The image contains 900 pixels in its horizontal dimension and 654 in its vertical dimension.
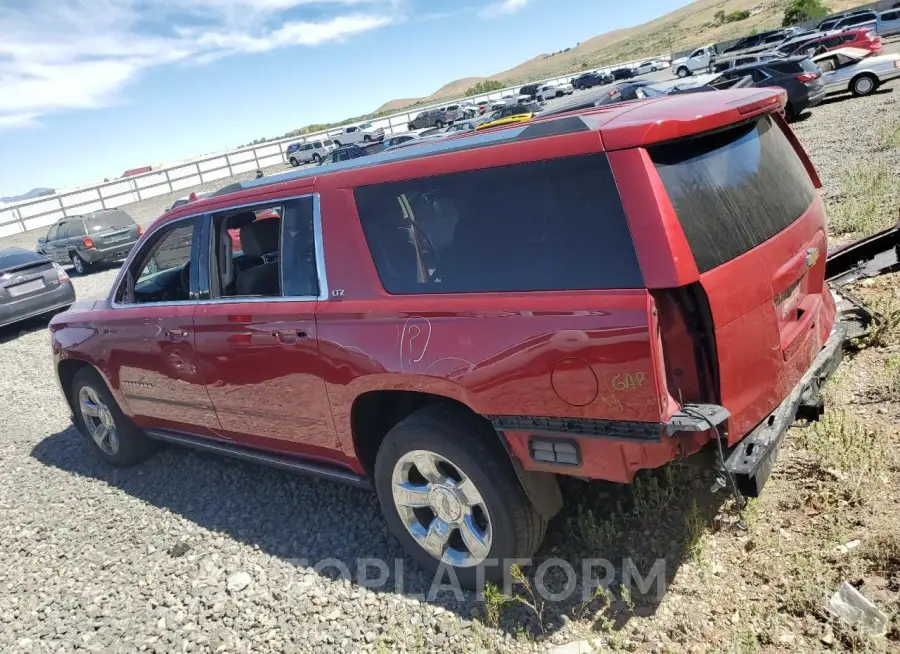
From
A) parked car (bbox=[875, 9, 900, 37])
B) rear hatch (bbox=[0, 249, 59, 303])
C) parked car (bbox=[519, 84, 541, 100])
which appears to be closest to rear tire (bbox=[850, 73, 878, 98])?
parked car (bbox=[875, 9, 900, 37])

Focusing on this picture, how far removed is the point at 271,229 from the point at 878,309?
4.46 meters

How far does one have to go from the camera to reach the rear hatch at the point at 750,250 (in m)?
2.41

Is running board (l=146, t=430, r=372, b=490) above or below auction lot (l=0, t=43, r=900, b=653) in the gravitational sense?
above

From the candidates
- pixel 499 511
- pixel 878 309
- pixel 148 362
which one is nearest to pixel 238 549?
pixel 148 362

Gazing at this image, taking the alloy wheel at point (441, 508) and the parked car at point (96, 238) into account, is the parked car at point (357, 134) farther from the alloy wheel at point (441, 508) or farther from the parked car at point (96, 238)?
the alloy wheel at point (441, 508)

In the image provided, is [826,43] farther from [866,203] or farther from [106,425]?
[106,425]

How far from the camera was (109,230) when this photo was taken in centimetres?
1744

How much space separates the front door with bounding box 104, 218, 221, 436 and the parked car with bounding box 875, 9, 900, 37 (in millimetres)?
40510

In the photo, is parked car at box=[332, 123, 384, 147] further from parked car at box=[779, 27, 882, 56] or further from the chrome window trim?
the chrome window trim

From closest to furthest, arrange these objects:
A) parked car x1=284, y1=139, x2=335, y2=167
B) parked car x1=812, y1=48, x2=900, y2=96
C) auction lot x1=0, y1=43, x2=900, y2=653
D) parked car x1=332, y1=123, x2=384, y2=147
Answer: auction lot x1=0, y1=43, x2=900, y2=653 → parked car x1=812, y1=48, x2=900, y2=96 → parked car x1=284, y1=139, x2=335, y2=167 → parked car x1=332, y1=123, x2=384, y2=147

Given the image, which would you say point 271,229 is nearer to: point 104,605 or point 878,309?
point 104,605

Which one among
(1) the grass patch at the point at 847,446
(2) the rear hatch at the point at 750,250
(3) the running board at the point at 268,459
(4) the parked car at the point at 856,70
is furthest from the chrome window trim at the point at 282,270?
(4) the parked car at the point at 856,70

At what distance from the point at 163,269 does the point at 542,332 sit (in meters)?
3.15

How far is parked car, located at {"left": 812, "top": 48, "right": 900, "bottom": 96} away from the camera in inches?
699
